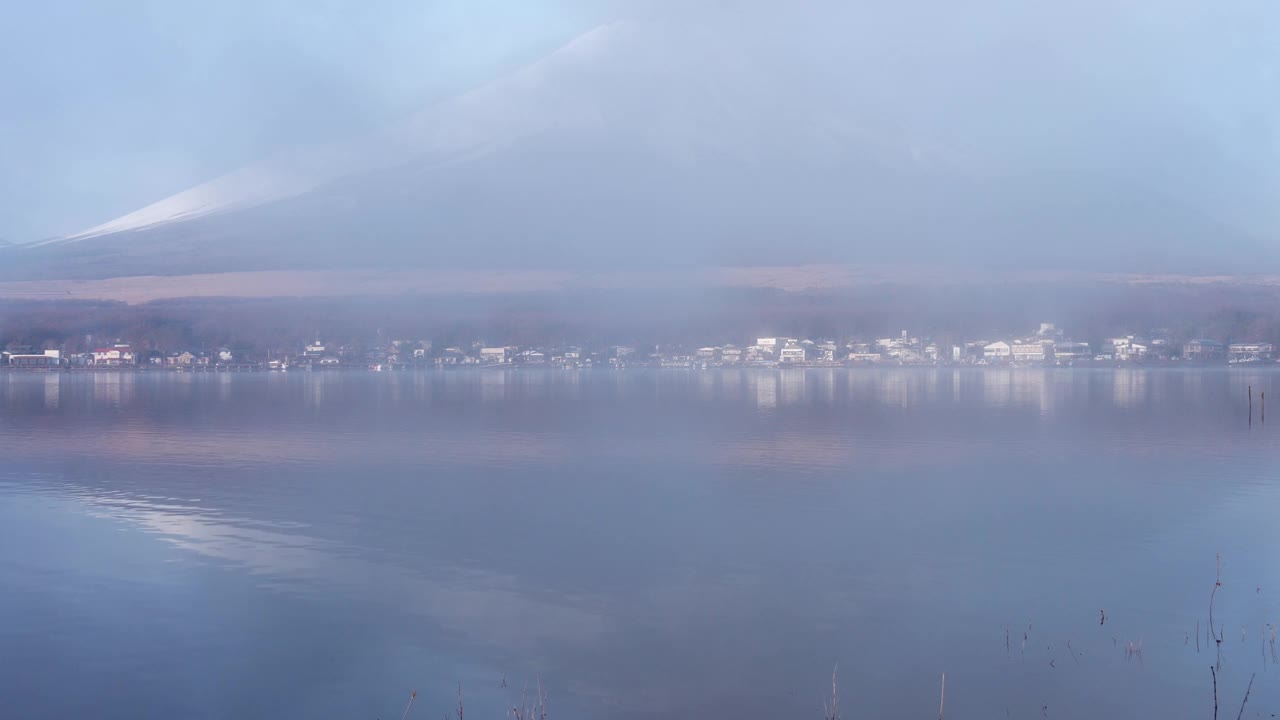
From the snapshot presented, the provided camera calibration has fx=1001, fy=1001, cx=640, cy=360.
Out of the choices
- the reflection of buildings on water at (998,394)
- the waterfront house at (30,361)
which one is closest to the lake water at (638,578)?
the reflection of buildings on water at (998,394)

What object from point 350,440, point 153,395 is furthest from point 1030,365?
point 350,440

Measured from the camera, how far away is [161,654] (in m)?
10.0

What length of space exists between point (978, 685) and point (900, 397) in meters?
44.0

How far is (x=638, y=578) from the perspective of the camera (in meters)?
13.0

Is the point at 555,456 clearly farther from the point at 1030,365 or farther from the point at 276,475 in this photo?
the point at 1030,365

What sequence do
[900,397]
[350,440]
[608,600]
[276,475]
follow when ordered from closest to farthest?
[608,600] → [276,475] → [350,440] → [900,397]

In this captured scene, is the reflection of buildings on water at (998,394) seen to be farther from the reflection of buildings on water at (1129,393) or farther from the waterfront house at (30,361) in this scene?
the waterfront house at (30,361)

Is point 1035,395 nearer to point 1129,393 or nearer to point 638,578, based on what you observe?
point 1129,393

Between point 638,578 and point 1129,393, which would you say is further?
point 1129,393

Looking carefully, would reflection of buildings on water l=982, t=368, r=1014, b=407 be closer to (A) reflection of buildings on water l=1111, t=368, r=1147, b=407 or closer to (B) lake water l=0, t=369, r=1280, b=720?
(A) reflection of buildings on water l=1111, t=368, r=1147, b=407

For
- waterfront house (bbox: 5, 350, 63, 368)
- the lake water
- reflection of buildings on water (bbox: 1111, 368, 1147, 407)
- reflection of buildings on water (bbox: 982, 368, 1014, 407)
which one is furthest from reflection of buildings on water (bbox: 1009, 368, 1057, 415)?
waterfront house (bbox: 5, 350, 63, 368)

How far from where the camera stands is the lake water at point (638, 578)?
30.5ft

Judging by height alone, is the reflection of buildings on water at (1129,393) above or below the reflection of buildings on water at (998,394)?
below

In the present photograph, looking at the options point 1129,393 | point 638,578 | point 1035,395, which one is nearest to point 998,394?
point 1035,395
